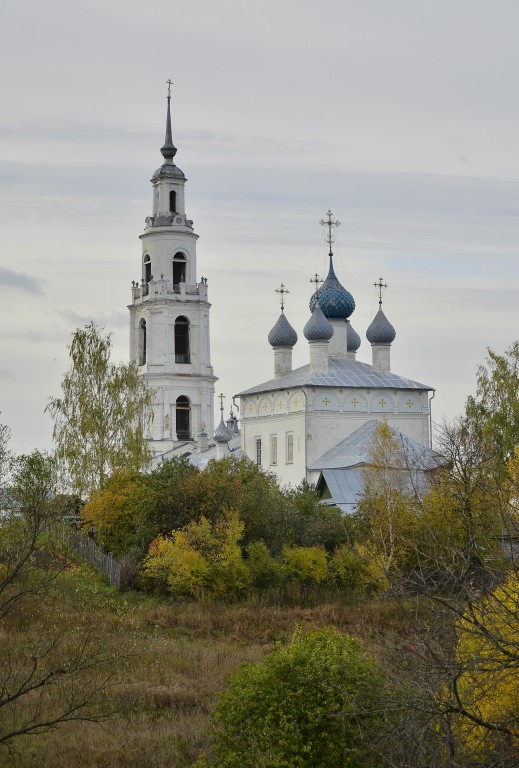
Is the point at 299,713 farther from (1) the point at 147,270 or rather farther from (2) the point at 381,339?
(1) the point at 147,270

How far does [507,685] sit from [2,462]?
15784 mm

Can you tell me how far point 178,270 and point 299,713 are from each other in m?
43.3

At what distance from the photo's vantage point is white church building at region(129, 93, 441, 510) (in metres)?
42.4

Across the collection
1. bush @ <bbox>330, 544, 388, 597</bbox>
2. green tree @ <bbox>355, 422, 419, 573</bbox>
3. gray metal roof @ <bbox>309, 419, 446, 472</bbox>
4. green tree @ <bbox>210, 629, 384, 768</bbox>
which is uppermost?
gray metal roof @ <bbox>309, 419, 446, 472</bbox>

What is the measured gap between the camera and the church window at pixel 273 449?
44188mm

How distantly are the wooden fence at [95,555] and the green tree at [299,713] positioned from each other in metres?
13.8

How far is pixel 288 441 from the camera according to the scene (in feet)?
142

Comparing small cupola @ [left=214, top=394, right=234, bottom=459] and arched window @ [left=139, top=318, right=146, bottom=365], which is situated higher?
arched window @ [left=139, top=318, right=146, bottom=365]

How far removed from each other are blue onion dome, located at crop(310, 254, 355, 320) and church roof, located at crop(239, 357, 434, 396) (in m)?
1.63

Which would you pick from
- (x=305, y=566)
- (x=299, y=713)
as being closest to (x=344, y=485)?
(x=305, y=566)

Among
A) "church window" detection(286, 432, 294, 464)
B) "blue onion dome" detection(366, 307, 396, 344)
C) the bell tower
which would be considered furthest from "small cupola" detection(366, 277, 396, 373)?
the bell tower

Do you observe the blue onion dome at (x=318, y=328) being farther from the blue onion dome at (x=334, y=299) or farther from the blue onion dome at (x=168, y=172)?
the blue onion dome at (x=168, y=172)

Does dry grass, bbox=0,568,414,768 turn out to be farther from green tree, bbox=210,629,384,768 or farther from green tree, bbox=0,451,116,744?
green tree, bbox=210,629,384,768

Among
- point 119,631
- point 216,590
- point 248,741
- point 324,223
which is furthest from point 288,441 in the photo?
point 248,741
